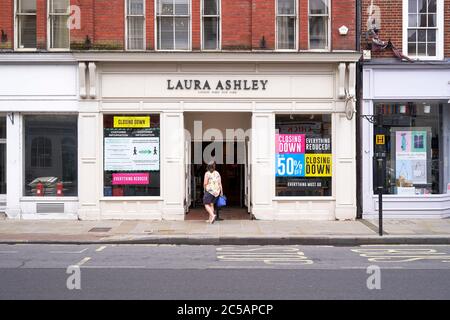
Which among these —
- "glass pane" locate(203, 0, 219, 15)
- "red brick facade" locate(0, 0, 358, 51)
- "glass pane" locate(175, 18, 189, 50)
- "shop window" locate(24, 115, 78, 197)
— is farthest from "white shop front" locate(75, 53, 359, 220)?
"glass pane" locate(203, 0, 219, 15)

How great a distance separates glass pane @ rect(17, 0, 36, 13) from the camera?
1623 centimetres

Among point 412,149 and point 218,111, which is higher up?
point 218,111

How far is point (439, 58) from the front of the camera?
16234 mm

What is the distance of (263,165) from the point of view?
639 inches

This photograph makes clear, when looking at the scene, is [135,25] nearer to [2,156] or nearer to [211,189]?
[211,189]

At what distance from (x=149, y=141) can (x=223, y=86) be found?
2565 millimetres

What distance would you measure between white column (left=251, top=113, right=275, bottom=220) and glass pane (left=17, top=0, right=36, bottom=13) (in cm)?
689

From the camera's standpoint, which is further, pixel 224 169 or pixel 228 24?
pixel 224 169

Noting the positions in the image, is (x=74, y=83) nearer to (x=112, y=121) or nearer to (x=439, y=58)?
(x=112, y=121)

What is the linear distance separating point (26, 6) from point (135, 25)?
3.12m

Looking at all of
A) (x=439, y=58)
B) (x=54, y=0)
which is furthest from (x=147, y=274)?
(x=439, y=58)

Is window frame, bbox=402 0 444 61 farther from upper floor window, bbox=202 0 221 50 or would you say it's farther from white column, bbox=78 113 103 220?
white column, bbox=78 113 103 220

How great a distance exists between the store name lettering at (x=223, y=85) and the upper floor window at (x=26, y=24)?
4.07 meters

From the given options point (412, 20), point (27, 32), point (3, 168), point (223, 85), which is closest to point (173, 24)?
point (223, 85)
